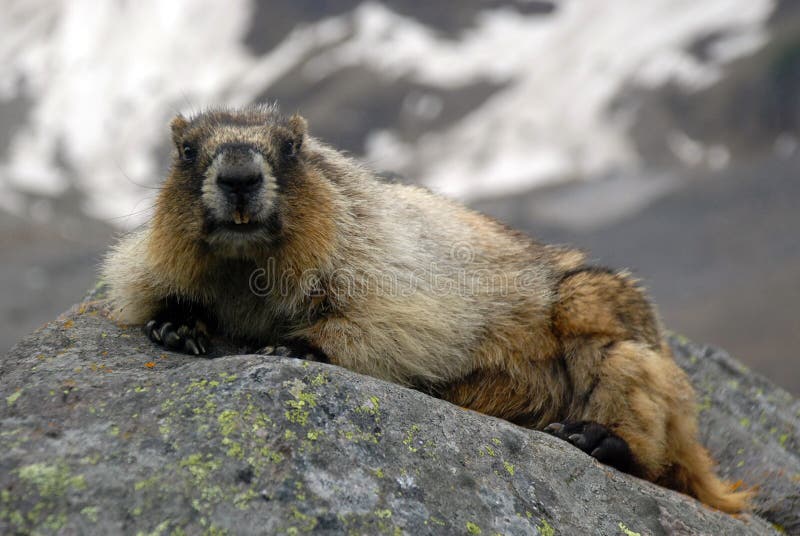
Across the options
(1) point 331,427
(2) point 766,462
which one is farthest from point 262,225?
(2) point 766,462

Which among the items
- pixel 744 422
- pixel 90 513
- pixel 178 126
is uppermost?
pixel 178 126

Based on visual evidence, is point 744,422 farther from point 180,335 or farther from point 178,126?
point 178,126

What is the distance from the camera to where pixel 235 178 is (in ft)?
15.9

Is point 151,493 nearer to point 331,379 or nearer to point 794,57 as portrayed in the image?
point 331,379

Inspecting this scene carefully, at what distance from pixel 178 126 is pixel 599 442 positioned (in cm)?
397

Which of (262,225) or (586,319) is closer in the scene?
(262,225)

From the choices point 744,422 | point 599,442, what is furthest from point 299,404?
point 744,422

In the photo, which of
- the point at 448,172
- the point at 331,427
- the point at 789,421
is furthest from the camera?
the point at 448,172

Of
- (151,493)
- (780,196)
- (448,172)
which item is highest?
(780,196)

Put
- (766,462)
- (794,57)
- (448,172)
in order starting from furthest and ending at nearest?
(448,172)
(794,57)
(766,462)

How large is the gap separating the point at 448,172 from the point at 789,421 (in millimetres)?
22735

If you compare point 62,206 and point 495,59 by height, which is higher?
point 495,59

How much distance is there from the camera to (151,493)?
348cm

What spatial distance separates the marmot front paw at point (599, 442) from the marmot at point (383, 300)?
13mm
